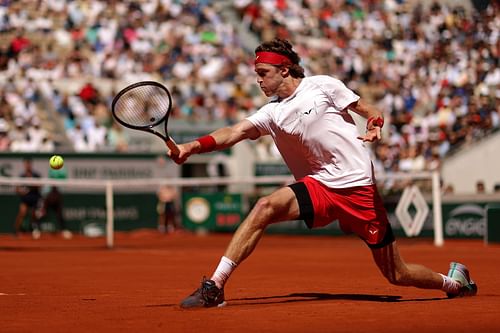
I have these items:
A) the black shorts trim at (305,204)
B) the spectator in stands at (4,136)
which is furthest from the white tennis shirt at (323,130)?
the spectator in stands at (4,136)

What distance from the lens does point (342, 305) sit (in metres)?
8.74

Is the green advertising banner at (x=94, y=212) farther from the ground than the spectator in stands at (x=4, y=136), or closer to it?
closer to it

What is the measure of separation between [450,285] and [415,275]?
0.44m

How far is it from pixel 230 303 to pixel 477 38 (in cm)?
2376

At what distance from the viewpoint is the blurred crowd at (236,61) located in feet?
92.1

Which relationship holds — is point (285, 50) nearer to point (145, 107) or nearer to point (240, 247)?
point (145, 107)

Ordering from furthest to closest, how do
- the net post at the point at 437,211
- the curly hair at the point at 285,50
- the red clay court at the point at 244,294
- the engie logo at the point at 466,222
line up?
the engie logo at the point at 466,222, the net post at the point at 437,211, the curly hair at the point at 285,50, the red clay court at the point at 244,294

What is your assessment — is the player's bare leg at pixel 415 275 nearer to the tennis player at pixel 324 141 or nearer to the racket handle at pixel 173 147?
the tennis player at pixel 324 141

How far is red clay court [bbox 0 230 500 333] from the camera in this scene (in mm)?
7523

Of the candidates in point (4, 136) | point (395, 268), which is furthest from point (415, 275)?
point (4, 136)

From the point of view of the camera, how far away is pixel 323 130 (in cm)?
869

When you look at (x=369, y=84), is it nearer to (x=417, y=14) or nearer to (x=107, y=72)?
(x=417, y=14)

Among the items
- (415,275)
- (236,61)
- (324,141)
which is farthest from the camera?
(236,61)

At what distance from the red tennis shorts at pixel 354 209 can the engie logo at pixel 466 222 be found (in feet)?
46.0
